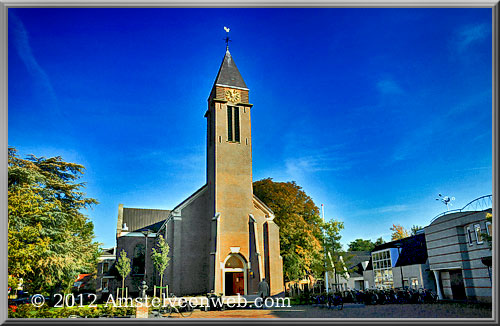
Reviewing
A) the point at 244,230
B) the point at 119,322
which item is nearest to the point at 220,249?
the point at 244,230

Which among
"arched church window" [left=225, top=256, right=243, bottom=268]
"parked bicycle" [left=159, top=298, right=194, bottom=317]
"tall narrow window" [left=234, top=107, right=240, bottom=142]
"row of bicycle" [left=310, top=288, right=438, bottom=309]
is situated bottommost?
"row of bicycle" [left=310, top=288, right=438, bottom=309]

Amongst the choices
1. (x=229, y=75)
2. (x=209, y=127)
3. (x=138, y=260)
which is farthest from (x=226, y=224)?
(x=138, y=260)

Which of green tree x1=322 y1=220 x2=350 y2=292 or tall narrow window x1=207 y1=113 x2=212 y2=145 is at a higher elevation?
tall narrow window x1=207 y1=113 x2=212 y2=145

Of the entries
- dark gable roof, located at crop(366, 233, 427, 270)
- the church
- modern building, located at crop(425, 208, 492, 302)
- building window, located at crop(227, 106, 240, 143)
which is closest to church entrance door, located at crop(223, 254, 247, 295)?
the church

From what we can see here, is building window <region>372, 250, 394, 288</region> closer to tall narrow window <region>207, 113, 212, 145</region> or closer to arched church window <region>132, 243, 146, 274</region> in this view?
tall narrow window <region>207, 113, 212, 145</region>

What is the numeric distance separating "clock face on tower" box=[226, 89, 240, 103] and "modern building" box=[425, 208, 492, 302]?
1478 cm

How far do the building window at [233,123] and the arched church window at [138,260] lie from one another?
49.9 ft

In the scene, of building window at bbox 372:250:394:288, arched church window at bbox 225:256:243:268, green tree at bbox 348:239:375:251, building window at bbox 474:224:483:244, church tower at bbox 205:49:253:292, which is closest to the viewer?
building window at bbox 474:224:483:244

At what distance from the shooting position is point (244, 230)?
2289 cm

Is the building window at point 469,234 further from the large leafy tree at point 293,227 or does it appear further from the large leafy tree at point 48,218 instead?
the large leafy tree at point 48,218

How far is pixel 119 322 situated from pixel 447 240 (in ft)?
48.9

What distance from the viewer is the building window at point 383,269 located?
25.2m

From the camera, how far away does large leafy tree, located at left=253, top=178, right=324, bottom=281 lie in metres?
27.0

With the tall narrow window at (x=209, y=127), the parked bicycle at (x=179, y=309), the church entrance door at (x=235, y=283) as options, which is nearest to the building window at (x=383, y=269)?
the church entrance door at (x=235, y=283)
